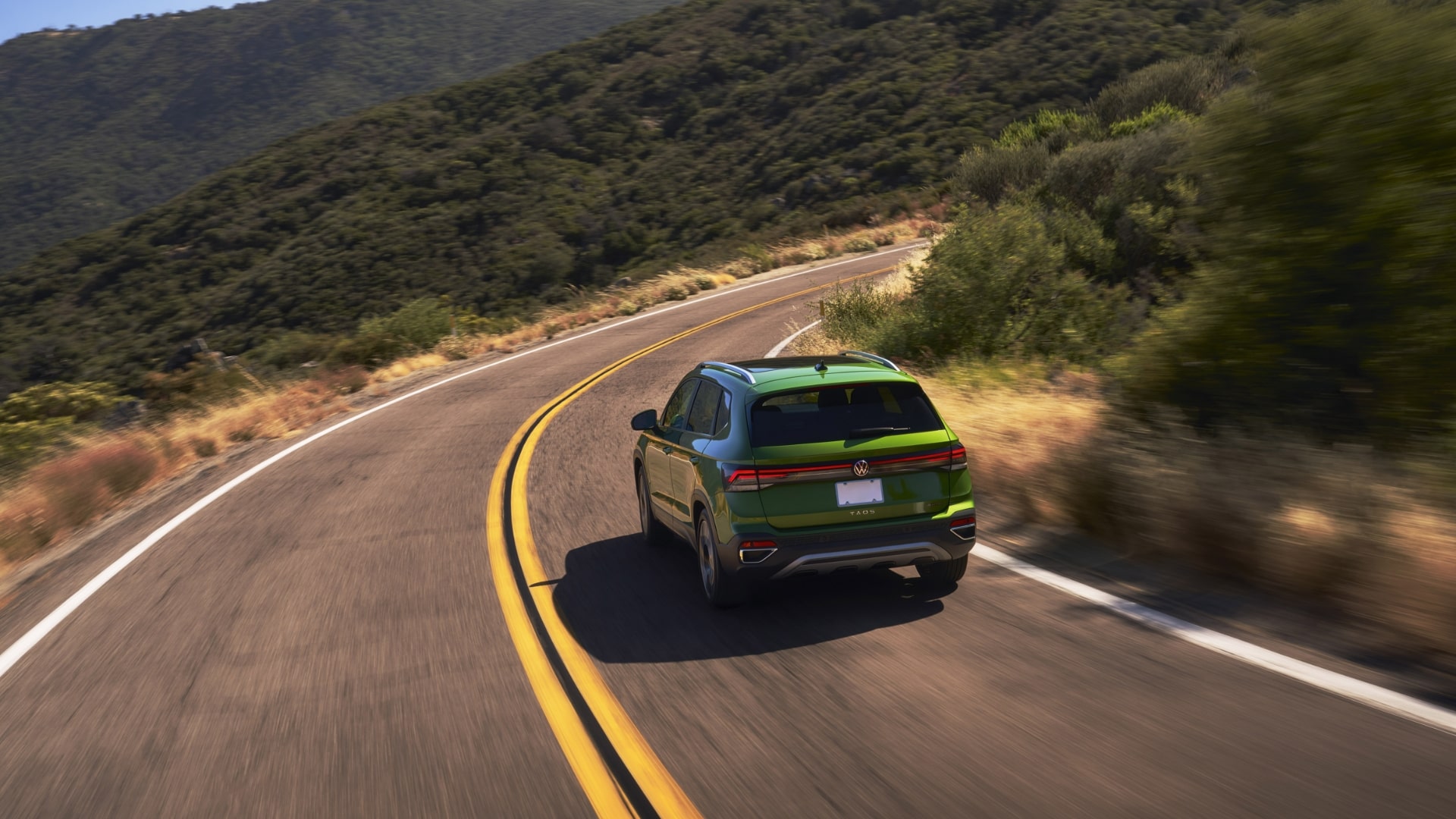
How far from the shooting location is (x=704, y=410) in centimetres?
Answer: 751

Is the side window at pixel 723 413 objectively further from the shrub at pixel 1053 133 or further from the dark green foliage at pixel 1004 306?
the shrub at pixel 1053 133

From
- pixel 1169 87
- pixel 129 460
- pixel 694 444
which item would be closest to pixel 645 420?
pixel 694 444

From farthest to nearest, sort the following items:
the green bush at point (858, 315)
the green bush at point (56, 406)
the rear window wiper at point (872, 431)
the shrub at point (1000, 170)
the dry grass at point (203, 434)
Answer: the shrub at point (1000, 170)
the green bush at point (56, 406)
the green bush at point (858, 315)
the dry grass at point (203, 434)
the rear window wiper at point (872, 431)

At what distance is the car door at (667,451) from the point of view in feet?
25.5

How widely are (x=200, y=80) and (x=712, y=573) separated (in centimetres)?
17475

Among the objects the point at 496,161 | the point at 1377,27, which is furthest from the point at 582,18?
the point at 1377,27

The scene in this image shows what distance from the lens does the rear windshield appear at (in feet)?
20.9

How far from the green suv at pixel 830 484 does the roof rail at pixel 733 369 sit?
6 centimetres

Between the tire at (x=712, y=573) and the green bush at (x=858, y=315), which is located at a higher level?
the tire at (x=712, y=573)

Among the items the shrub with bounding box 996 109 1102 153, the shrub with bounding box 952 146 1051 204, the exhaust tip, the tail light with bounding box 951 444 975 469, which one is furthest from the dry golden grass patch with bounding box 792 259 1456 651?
the shrub with bounding box 996 109 1102 153

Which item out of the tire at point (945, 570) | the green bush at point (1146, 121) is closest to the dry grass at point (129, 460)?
the tire at point (945, 570)

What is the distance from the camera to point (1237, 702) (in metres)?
4.56

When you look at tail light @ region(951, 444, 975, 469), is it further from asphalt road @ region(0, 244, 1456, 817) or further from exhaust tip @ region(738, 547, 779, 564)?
exhaust tip @ region(738, 547, 779, 564)

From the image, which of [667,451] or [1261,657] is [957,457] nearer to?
[1261,657]
